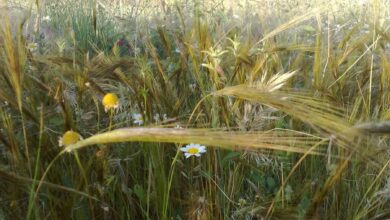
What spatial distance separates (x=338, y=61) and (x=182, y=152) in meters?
0.40

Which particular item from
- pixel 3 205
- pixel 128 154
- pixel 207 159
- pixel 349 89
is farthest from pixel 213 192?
pixel 349 89

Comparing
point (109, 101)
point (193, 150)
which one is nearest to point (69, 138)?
point (109, 101)

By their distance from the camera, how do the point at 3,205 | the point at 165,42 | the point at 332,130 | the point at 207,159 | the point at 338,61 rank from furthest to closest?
the point at 165,42, the point at 338,61, the point at 207,159, the point at 3,205, the point at 332,130

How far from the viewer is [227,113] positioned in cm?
104

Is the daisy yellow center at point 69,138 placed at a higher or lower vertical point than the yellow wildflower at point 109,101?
lower

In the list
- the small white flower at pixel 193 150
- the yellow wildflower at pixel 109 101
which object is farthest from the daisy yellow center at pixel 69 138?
the small white flower at pixel 193 150

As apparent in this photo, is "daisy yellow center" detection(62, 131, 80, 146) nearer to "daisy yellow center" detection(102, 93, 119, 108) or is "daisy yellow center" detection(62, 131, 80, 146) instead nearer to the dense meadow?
the dense meadow

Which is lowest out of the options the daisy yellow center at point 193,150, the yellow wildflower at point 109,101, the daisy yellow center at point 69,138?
the daisy yellow center at point 193,150

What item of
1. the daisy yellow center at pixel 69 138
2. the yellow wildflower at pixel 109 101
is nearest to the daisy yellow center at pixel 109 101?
the yellow wildflower at pixel 109 101

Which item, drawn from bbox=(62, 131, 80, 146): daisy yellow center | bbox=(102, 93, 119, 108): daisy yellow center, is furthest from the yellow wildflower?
bbox=(62, 131, 80, 146): daisy yellow center

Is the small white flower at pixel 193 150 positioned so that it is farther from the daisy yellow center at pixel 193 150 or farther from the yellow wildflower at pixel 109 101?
the yellow wildflower at pixel 109 101

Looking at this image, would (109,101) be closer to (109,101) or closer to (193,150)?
(109,101)

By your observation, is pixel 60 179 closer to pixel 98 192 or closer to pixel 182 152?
pixel 98 192

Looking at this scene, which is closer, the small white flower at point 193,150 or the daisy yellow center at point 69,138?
the daisy yellow center at point 69,138
